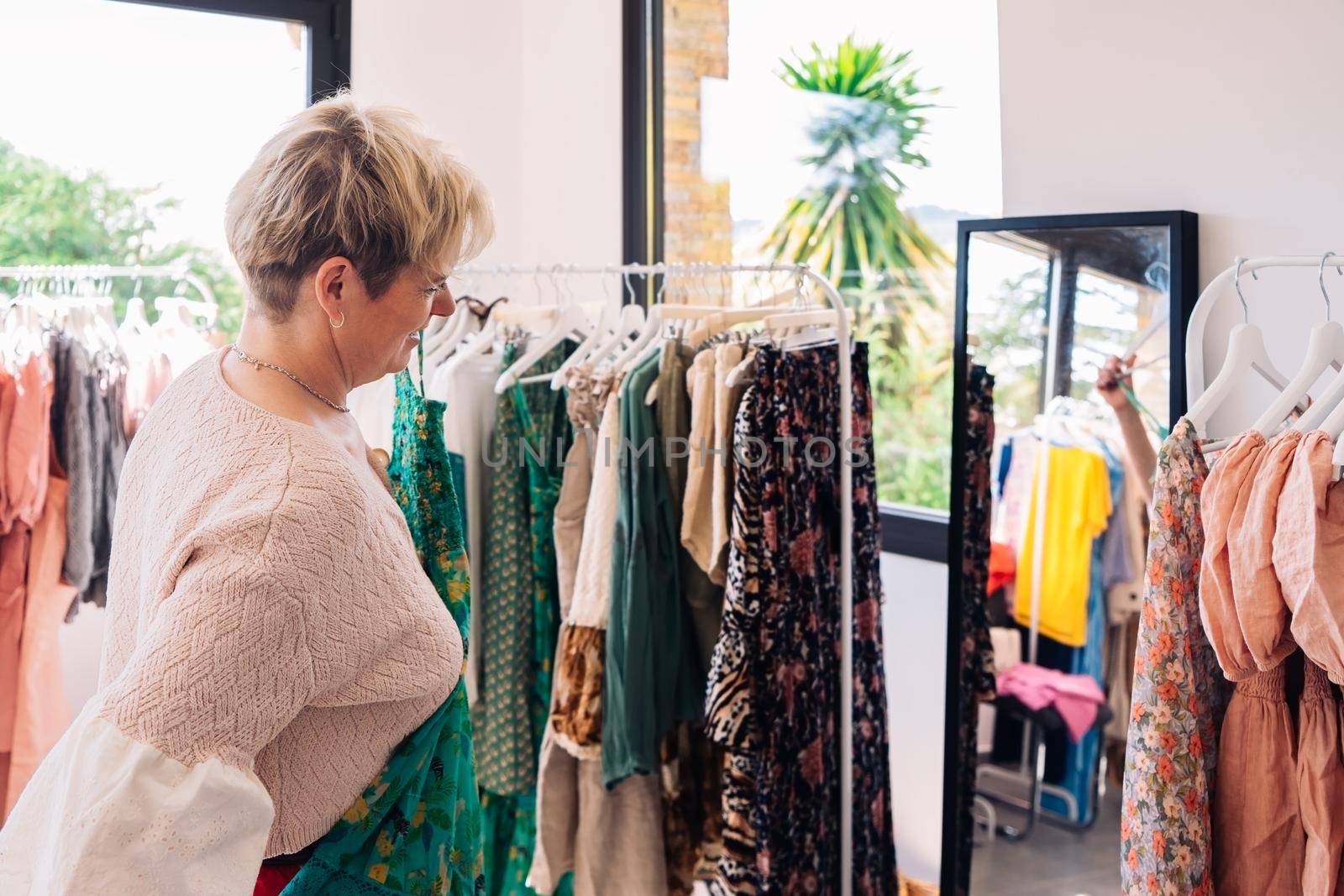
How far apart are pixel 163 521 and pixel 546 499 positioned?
4.31 feet

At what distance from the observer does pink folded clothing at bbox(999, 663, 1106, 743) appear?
6.93ft

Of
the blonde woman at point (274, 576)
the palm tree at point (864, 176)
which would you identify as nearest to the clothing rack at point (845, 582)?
the palm tree at point (864, 176)

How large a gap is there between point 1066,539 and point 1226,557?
0.75 metres

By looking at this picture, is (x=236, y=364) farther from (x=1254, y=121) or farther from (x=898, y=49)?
(x=898, y=49)

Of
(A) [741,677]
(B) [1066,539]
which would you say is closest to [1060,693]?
(B) [1066,539]

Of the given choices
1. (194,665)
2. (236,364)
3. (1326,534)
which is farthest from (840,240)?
(194,665)

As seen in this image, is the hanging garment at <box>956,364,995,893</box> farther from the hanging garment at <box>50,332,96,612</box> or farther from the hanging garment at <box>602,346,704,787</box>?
the hanging garment at <box>50,332,96,612</box>

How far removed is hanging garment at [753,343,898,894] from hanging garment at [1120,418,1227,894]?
2.19ft

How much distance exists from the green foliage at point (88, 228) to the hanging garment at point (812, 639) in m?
2.08

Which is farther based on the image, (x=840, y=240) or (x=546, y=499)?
(x=840, y=240)

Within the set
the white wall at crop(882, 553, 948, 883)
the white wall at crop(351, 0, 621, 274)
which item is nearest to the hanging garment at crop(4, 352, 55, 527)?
the white wall at crop(351, 0, 621, 274)

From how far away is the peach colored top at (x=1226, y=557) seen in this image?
1.38 metres

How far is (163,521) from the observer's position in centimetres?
107

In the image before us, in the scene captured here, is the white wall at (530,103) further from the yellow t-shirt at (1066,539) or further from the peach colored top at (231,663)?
the peach colored top at (231,663)
